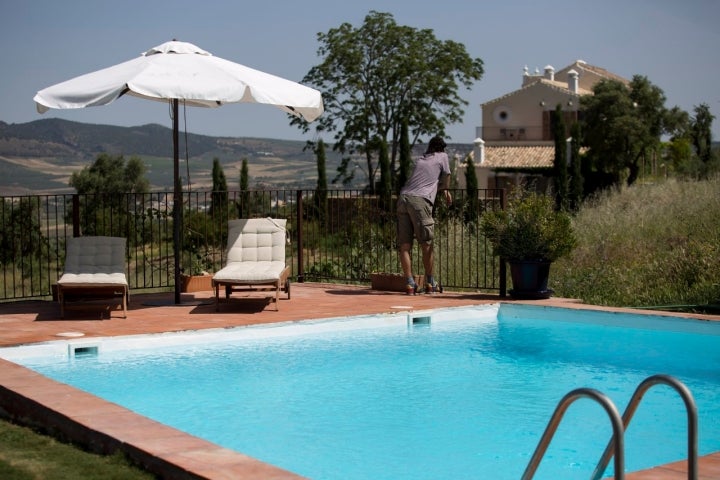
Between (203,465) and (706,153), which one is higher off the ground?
(706,153)

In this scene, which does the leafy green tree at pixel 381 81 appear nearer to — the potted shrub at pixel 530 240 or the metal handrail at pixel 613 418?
the potted shrub at pixel 530 240

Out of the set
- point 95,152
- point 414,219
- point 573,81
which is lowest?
point 414,219

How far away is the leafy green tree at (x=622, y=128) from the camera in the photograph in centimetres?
5372

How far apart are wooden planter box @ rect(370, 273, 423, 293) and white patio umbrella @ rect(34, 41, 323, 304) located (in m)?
2.57

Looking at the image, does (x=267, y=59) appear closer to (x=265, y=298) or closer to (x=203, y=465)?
(x=265, y=298)

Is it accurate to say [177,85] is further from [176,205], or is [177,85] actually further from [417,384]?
[417,384]

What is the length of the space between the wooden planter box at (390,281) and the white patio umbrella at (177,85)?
257 cm

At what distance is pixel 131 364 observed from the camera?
27.1ft

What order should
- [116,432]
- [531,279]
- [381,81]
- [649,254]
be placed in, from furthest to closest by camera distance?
[381,81] → [649,254] → [531,279] → [116,432]

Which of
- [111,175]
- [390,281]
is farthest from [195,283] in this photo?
[111,175]

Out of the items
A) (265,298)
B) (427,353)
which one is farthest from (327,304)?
(427,353)

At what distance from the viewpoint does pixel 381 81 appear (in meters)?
53.4

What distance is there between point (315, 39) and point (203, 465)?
52.0 meters

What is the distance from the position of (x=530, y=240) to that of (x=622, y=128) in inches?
1757
